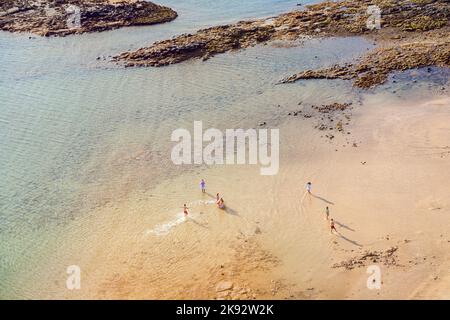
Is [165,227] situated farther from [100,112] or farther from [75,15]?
[75,15]

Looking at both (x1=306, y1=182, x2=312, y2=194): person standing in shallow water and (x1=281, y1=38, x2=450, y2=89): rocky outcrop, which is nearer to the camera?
(x1=306, y1=182, x2=312, y2=194): person standing in shallow water

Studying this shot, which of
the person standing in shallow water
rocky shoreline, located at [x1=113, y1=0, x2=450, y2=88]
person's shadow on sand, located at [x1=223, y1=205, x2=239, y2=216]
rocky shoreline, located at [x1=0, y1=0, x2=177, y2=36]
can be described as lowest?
person's shadow on sand, located at [x1=223, y1=205, x2=239, y2=216]

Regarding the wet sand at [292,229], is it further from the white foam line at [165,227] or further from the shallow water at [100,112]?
the shallow water at [100,112]

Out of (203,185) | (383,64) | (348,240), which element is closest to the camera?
(348,240)

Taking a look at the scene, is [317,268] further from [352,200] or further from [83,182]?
[83,182]

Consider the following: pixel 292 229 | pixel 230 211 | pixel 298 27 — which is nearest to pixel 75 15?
pixel 298 27

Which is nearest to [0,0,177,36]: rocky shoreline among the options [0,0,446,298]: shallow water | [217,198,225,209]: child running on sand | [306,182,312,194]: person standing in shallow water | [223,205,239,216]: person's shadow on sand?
[0,0,446,298]: shallow water

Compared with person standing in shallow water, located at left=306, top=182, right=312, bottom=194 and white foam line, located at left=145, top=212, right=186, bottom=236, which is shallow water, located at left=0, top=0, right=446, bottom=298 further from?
person standing in shallow water, located at left=306, top=182, right=312, bottom=194
